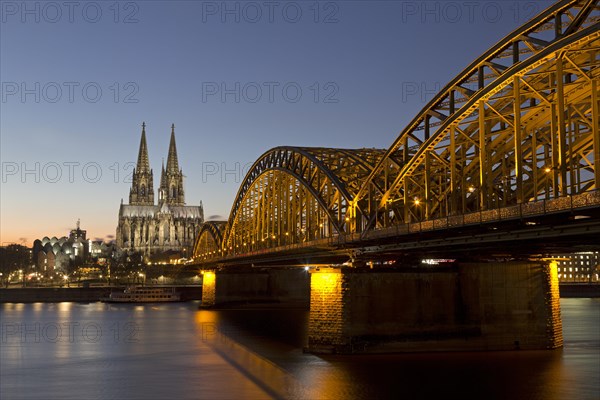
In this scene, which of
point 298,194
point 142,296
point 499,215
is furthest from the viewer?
point 142,296

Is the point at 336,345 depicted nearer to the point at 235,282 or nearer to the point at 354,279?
the point at 354,279

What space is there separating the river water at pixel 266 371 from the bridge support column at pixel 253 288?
5326 centimetres

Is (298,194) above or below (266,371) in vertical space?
above

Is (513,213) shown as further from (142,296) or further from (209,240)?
(209,240)

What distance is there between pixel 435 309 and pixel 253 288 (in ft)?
267

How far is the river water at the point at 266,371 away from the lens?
42312 mm

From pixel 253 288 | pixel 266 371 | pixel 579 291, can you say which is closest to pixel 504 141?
pixel 266 371

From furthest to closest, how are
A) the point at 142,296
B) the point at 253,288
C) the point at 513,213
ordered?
the point at 142,296 → the point at 253,288 → the point at 513,213

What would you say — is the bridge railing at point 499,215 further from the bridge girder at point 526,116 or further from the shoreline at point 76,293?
the shoreline at point 76,293

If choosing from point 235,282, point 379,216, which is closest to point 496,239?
point 379,216

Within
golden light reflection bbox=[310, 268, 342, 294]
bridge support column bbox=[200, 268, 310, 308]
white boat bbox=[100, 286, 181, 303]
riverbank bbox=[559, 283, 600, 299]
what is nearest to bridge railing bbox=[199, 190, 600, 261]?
golden light reflection bbox=[310, 268, 342, 294]

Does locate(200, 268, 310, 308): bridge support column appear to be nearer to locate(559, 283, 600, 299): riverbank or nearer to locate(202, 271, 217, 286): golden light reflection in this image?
locate(202, 271, 217, 286): golden light reflection

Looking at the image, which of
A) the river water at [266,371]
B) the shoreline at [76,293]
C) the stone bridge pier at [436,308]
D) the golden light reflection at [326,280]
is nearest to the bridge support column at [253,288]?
the shoreline at [76,293]

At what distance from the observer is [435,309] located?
5319 cm
